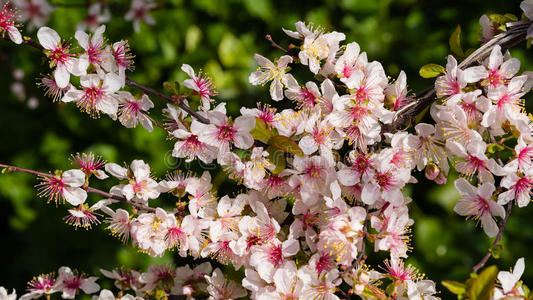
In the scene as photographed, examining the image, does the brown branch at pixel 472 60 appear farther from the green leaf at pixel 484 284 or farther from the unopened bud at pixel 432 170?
the green leaf at pixel 484 284

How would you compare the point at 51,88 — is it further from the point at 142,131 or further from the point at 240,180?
the point at 142,131

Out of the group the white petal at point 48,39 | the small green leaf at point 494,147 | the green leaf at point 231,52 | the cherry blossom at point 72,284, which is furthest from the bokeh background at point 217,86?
the small green leaf at point 494,147

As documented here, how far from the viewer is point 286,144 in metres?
0.91

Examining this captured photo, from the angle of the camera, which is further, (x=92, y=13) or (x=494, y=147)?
(x=92, y=13)

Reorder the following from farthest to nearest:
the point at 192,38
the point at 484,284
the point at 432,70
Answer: the point at 192,38, the point at 432,70, the point at 484,284

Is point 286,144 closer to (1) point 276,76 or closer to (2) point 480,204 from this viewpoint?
(1) point 276,76

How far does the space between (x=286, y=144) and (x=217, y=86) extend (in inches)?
49.0

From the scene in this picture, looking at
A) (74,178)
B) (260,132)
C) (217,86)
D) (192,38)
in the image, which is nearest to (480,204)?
(260,132)

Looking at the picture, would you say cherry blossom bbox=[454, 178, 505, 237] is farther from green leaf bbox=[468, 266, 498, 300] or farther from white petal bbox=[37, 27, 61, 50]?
white petal bbox=[37, 27, 61, 50]

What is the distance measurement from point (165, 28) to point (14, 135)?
3.31ft

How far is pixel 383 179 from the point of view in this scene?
0.92m

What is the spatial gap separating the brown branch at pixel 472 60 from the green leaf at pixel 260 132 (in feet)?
0.83

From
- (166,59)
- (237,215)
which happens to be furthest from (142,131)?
(237,215)

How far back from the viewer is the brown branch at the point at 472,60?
0.94m
